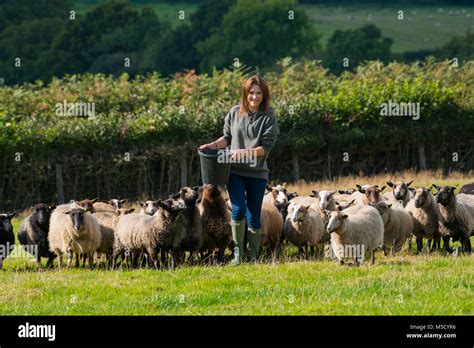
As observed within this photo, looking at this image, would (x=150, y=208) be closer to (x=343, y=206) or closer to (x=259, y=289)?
(x=343, y=206)

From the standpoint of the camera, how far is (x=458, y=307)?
1170 centimetres

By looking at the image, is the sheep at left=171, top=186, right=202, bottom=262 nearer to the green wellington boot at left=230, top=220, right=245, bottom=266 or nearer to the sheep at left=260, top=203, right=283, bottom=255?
the green wellington boot at left=230, top=220, right=245, bottom=266

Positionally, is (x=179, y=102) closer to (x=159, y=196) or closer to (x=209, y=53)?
(x=159, y=196)

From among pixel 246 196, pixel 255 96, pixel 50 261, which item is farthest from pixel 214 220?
pixel 50 261

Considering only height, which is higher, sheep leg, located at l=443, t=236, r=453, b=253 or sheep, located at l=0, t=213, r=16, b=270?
sheep, located at l=0, t=213, r=16, b=270

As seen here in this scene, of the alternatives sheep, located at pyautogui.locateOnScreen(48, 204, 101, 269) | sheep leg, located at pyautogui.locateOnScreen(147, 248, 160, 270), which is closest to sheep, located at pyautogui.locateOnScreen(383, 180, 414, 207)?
sheep leg, located at pyautogui.locateOnScreen(147, 248, 160, 270)

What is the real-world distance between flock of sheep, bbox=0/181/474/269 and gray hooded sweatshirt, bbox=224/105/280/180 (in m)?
1.57

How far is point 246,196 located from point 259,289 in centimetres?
242

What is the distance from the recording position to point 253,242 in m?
15.7

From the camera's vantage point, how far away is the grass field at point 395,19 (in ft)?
279

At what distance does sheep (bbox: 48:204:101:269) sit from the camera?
16.9m

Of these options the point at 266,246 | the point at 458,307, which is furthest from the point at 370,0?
the point at 458,307

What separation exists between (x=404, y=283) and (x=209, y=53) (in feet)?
212
